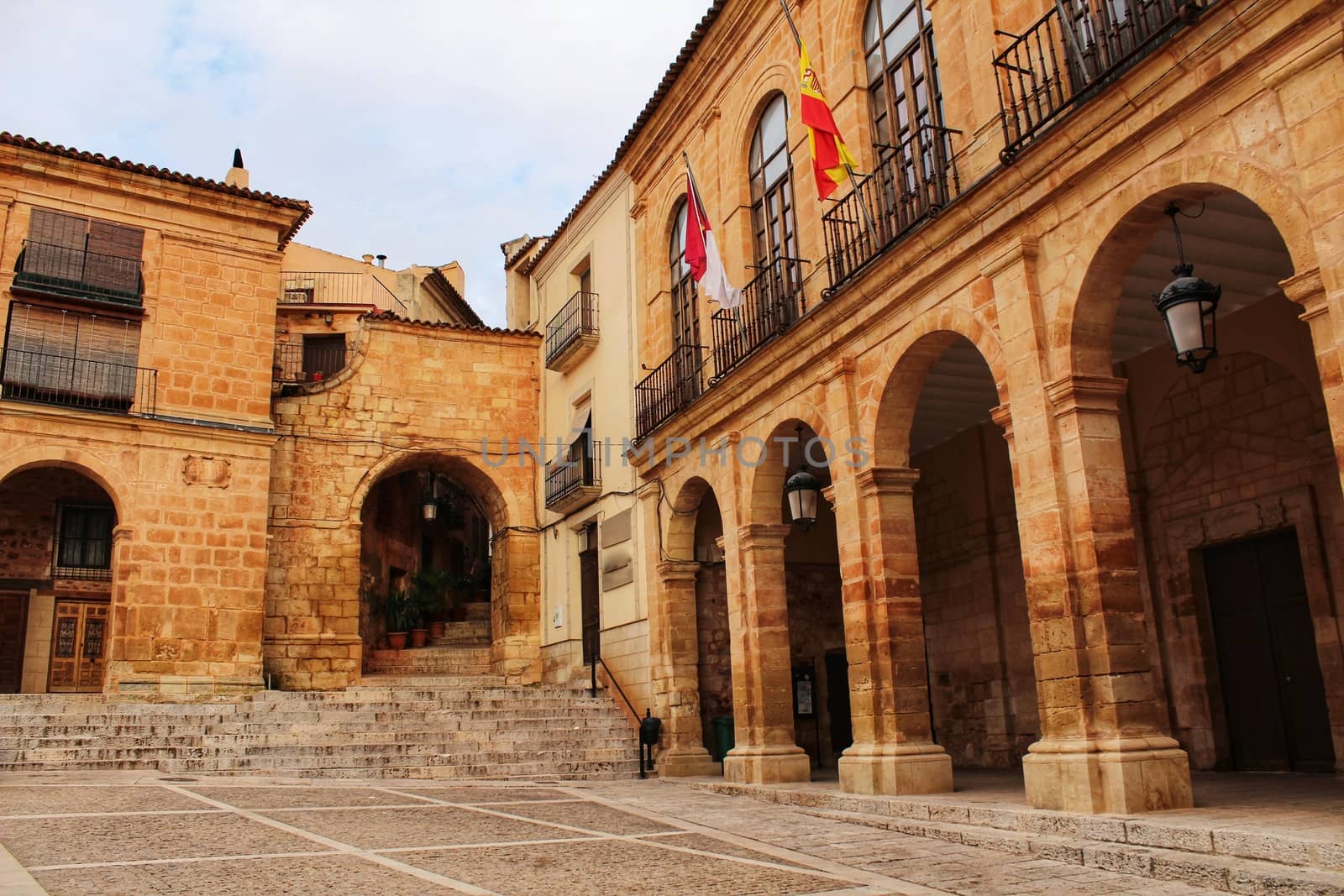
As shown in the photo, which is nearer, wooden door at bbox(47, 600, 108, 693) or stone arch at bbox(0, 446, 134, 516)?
stone arch at bbox(0, 446, 134, 516)

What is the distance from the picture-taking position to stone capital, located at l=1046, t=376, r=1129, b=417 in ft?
24.5

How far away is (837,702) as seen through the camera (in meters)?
15.5

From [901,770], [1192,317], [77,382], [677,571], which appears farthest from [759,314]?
[77,382]

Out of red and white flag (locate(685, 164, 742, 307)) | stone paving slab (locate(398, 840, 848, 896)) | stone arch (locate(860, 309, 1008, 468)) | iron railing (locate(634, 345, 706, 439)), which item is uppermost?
red and white flag (locate(685, 164, 742, 307))

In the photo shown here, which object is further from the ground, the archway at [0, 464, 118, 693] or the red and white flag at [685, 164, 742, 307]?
the red and white flag at [685, 164, 742, 307]

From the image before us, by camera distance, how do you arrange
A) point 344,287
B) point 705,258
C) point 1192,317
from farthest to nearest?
1. point 344,287
2. point 705,258
3. point 1192,317

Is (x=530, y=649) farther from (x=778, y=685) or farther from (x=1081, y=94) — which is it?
(x=1081, y=94)

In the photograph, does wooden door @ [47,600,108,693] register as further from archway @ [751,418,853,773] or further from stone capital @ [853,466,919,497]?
stone capital @ [853,466,919,497]

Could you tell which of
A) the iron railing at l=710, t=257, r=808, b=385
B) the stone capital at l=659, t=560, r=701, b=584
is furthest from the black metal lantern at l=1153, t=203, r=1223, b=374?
the stone capital at l=659, t=560, r=701, b=584

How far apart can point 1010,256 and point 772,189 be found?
5101 millimetres

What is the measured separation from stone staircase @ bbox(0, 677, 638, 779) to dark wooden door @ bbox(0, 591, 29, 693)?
358 cm

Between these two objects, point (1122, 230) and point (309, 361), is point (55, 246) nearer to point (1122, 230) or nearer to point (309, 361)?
point (309, 361)

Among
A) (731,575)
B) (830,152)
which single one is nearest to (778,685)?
(731,575)

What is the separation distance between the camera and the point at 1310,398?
945 cm
